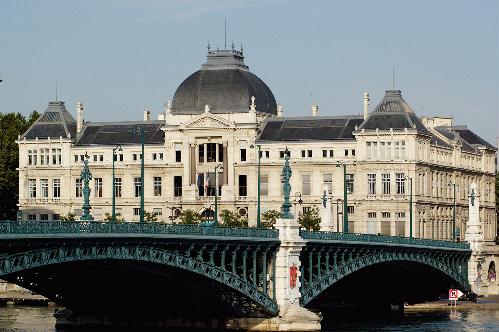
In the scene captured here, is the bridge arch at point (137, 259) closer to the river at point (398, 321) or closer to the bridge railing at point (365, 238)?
the bridge railing at point (365, 238)

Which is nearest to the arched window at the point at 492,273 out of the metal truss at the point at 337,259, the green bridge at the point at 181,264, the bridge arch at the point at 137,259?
the green bridge at the point at 181,264

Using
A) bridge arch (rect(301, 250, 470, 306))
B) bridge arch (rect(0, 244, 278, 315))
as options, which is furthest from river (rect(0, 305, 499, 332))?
bridge arch (rect(0, 244, 278, 315))

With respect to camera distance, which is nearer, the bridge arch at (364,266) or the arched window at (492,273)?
the bridge arch at (364,266)

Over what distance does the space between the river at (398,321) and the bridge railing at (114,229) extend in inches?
583

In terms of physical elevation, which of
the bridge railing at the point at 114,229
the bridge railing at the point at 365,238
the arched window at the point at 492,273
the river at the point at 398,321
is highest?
the bridge railing at the point at 114,229

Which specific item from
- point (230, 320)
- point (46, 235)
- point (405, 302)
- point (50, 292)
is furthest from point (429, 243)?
point (46, 235)

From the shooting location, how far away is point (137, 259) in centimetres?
11444

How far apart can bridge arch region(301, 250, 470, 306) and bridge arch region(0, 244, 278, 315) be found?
5114mm

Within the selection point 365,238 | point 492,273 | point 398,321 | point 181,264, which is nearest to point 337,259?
point 365,238

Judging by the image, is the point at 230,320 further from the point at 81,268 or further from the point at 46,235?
the point at 46,235

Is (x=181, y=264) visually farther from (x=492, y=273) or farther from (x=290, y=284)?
(x=492, y=273)

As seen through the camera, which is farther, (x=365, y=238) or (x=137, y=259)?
(x=365, y=238)

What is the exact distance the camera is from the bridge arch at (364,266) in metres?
137

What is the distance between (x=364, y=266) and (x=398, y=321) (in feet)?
36.2
